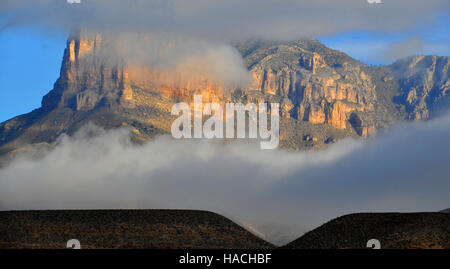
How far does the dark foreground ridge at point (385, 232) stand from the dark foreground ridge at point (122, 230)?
506 cm

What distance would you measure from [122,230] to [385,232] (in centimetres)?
2249

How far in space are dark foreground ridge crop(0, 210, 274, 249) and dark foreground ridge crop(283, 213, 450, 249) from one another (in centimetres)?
506

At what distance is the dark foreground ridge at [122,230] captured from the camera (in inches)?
2702

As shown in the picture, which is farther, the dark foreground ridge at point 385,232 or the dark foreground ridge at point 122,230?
the dark foreground ridge at point 122,230

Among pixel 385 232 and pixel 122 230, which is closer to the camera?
pixel 385 232

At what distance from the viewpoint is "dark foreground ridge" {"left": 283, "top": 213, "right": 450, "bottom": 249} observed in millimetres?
64688

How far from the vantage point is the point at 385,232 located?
68250 millimetres

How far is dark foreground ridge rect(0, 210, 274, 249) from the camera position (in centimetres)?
6862

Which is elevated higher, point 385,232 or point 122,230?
point 122,230

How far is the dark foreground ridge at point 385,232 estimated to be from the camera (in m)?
64.7

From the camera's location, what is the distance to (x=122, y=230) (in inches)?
2849

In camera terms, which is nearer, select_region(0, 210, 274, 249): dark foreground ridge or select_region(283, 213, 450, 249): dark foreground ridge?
select_region(283, 213, 450, 249): dark foreground ridge
